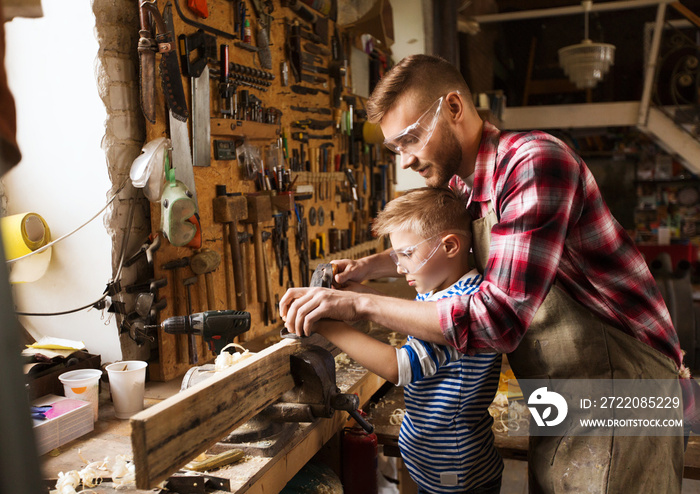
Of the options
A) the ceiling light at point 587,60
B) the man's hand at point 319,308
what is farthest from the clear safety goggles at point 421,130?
the ceiling light at point 587,60

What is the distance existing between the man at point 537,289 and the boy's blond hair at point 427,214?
59mm

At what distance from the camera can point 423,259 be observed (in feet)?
5.42

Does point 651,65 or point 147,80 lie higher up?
point 651,65

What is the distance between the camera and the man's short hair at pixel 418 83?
5.56 ft

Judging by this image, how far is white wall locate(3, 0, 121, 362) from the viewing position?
2186 mm

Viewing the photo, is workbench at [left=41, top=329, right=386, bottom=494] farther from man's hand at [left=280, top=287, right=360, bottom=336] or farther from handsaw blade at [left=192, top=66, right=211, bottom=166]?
handsaw blade at [left=192, top=66, right=211, bottom=166]

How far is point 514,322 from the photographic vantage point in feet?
4.50

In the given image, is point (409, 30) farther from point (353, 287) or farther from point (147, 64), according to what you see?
point (353, 287)

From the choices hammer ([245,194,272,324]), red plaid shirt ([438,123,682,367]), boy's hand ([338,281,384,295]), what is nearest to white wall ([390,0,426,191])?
hammer ([245,194,272,324])

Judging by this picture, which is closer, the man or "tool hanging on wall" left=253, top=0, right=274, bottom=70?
the man

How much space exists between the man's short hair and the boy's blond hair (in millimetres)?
276

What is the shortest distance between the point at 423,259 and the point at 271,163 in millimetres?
1695

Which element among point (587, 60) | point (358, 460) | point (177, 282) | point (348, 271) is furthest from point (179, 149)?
point (587, 60)

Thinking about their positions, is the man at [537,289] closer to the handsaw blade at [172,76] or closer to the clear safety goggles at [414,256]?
the clear safety goggles at [414,256]
